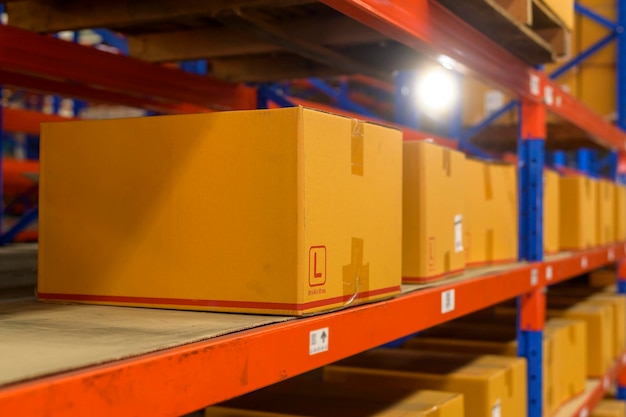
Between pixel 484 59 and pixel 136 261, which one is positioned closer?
pixel 136 261

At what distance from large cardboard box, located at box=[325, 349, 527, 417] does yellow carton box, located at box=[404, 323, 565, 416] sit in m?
0.20

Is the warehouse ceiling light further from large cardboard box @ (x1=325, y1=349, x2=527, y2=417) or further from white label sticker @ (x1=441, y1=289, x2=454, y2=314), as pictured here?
white label sticker @ (x1=441, y1=289, x2=454, y2=314)

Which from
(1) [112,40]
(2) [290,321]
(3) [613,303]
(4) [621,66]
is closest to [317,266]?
(2) [290,321]

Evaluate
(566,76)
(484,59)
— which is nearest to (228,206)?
(484,59)

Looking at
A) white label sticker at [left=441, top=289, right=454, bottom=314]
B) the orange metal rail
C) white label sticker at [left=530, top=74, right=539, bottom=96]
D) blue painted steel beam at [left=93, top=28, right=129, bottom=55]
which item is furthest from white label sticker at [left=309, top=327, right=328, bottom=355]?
blue painted steel beam at [left=93, top=28, right=129, bottom=55]

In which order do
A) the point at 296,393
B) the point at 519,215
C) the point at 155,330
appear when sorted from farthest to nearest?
Answer: the point at 519,215 < the point at 296,393 < the point at 155,330

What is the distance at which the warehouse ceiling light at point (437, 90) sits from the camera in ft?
21.1

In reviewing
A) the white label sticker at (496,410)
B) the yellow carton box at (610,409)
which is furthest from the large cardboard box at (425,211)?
the yellow carton box at (610,409)

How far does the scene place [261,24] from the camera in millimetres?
2438

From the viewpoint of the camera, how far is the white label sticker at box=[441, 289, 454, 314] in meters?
2.23

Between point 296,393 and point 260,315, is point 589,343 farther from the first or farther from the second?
point 260,315

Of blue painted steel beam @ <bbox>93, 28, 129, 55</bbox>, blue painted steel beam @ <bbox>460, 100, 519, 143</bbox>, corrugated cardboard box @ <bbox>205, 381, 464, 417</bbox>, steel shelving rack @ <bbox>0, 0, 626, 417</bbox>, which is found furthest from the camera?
blue painted steel beam @ <bbox>460, 100, 519, 143</bbox>

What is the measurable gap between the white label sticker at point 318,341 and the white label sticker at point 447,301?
0.71 meters

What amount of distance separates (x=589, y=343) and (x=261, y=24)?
9.93 ft
